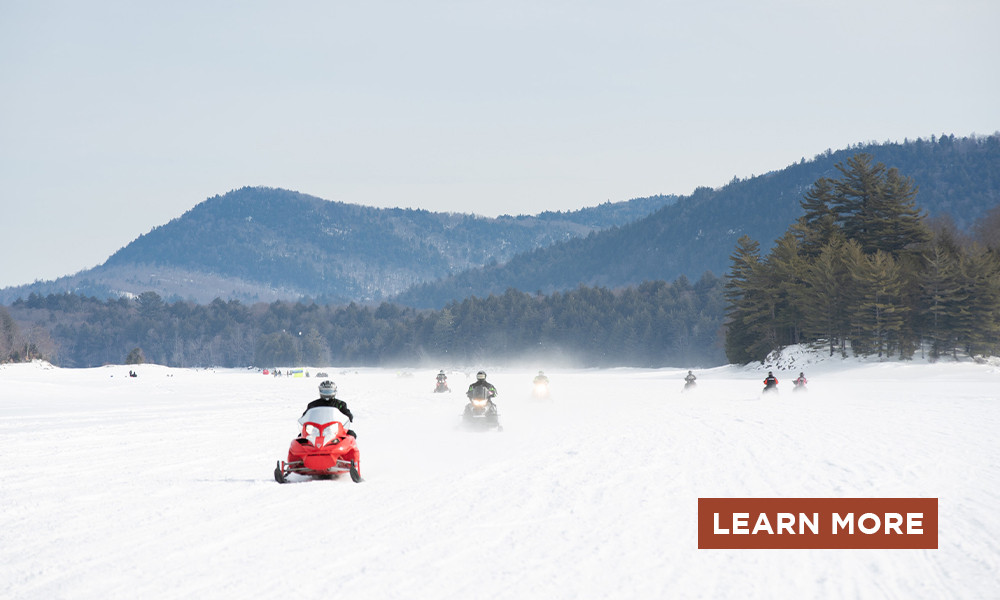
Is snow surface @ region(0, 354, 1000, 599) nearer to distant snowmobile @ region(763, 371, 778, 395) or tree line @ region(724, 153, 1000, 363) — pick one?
distant snowmobile @ region(763, 371, 778, 395)

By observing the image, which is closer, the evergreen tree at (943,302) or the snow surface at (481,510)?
the snow surface at (481,510)

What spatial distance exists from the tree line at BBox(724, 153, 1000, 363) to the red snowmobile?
56.3m

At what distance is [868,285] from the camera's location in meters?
64.6

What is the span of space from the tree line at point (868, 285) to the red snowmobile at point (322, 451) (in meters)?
56.3

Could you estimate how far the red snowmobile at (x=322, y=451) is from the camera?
1297 centimetres

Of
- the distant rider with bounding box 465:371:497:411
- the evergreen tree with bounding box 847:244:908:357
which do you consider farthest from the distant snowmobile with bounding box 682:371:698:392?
the distant rider with bounding box 465:371:497:411

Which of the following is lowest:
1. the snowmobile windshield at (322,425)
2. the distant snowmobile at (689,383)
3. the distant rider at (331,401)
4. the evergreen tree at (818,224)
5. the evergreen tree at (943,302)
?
the distant snowmobile at (689,383)

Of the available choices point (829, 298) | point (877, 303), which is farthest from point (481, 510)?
point (829, 298)

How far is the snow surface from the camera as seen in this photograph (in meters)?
7.08

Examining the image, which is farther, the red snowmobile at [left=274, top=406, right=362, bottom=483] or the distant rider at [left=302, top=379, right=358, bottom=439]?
the distant rider at [left=302, top=379, right=358, bottom=439]

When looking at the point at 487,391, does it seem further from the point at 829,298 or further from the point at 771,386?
the point at 829,298

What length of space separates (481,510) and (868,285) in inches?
2404

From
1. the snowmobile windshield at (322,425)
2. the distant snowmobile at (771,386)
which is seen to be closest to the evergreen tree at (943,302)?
the distant snowmobile at (771,386)

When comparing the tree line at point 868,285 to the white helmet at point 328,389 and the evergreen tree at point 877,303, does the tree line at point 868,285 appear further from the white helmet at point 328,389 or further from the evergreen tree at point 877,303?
the white helmet at point 328,389
